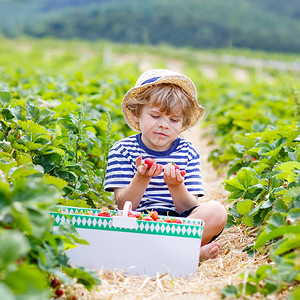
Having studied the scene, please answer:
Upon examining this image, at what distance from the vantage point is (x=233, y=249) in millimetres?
2633

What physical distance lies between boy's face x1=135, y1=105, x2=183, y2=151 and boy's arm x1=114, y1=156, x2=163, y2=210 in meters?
0.30

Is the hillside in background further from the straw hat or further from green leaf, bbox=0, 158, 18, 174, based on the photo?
green leaf, bbox=0, 158, 18, 174

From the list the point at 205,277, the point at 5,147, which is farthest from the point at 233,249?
the point at 5,147

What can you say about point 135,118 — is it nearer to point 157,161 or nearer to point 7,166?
point 157,161

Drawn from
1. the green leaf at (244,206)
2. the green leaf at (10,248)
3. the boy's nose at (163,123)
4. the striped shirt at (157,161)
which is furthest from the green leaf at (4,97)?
the green leaf at (10,248)

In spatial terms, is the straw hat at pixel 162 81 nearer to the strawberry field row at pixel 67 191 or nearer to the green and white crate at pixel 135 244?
the strawberry field row at pixel 67 191

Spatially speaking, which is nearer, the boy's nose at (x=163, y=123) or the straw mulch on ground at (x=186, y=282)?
the straw mulch on ground at (x=186, y=282)

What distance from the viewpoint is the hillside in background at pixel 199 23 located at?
137 ft

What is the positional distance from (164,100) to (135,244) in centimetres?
94

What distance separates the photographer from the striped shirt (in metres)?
2.76

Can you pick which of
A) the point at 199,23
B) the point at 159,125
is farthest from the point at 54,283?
the point at 199,23

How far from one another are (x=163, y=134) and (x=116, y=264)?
854 millimetres

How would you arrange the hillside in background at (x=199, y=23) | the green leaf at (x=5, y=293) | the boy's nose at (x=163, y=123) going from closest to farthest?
the green leaf at (x=5, y=293)
the boy's nose at (x=163, y=123)
the hillside in background at (x=199, y=23)

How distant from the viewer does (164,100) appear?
2.71 meters
